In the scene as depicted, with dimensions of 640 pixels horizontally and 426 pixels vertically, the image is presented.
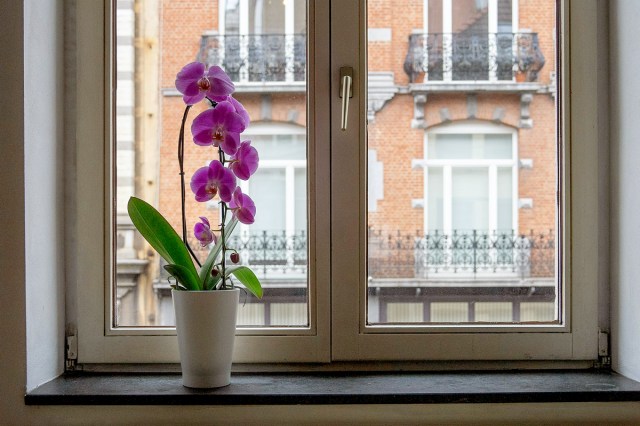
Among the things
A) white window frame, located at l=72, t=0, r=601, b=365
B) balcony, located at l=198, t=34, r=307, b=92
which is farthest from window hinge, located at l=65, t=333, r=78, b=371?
balcony, located at l=198, t=34, r=307, b=92

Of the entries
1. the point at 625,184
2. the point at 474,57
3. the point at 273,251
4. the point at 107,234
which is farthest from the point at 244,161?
the point at 625,184

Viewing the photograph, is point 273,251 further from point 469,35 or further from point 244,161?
point 469,35

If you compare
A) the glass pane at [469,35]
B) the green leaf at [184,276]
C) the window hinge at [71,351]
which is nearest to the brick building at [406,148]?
the glass pane at [469,35]

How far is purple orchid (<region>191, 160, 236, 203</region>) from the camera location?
131cm

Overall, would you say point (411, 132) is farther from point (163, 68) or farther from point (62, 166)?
point (62, 166)

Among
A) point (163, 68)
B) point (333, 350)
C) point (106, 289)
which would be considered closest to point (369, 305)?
point (333, 350)

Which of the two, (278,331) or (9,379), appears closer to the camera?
(9,379)

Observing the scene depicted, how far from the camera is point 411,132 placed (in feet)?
5.06

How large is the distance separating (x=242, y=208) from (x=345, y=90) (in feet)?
1.16

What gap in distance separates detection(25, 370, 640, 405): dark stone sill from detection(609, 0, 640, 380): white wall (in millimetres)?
93

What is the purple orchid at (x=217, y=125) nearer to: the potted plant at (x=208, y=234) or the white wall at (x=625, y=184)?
the potted plant at (x=208, y=234)

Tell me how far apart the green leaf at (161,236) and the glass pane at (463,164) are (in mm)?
419

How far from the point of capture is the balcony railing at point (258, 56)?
1531 millimetres

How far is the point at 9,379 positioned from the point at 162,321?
0.34 meters
